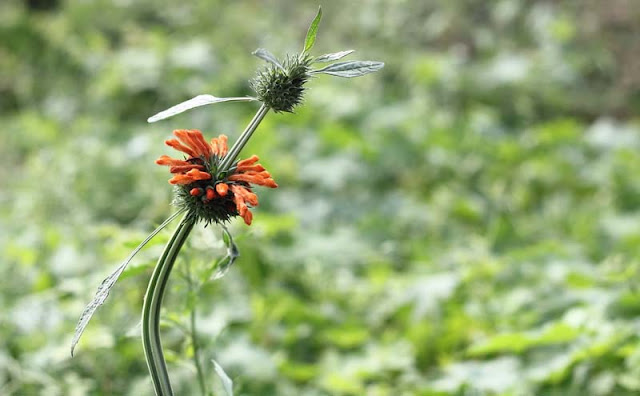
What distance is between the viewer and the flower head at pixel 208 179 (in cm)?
87

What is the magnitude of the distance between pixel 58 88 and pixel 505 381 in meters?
3.94

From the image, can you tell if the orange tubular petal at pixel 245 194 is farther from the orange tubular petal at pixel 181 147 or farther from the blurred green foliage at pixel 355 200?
the blurred green foliage at pixel 355 200

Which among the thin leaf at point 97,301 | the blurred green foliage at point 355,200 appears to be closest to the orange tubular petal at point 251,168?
the thin leaf at point 97,301

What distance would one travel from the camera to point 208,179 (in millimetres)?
907

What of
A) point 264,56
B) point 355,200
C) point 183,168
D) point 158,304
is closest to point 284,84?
point 264,56

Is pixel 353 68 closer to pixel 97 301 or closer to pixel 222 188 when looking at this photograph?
pixel 222 188

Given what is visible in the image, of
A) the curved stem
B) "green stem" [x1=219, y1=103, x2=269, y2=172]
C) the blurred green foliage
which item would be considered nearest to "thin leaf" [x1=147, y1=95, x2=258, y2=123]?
"green stem" [x1=219, y1=103, x2=269, y2=172]

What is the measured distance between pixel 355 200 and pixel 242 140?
8.60 feet

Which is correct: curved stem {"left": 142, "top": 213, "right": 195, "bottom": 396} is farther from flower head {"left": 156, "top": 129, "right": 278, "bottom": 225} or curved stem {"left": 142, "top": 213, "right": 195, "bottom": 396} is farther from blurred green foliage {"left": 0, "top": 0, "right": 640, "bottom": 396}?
blurred green foliage {"left": 0, "top": 0, "right": 640, "bottom": 396}

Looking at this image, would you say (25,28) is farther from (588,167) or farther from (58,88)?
(588,167)

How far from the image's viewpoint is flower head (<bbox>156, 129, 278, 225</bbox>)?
2.87ft

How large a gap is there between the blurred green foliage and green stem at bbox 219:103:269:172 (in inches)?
14.1

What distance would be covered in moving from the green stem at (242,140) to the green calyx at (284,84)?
0.05 feet

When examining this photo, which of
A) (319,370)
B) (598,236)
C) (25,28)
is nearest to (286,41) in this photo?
(25,28)
